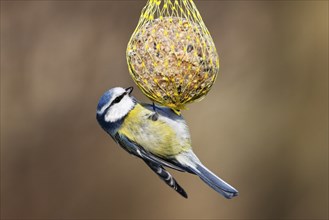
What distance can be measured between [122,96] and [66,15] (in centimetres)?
240

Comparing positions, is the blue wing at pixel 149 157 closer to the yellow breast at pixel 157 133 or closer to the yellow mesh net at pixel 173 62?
the yellow breast at pixel 157 133

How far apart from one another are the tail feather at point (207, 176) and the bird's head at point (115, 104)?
0.83 feet

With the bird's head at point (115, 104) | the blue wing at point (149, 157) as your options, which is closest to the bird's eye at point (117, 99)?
the bird's head at point (115, 104)

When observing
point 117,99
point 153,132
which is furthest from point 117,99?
point 153,132

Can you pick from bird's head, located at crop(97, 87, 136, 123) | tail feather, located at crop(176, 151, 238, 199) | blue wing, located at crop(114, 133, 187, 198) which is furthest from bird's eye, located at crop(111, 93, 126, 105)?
tail feather, located at crop(176, 151, 238, 199)

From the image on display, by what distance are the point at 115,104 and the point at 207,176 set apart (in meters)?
0.41

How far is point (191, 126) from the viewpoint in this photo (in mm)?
5137

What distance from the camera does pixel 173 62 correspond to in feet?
9.49

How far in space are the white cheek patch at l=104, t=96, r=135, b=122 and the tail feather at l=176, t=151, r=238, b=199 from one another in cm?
25

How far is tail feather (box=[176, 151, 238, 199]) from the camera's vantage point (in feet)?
9.35

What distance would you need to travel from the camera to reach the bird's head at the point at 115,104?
9.42 ft

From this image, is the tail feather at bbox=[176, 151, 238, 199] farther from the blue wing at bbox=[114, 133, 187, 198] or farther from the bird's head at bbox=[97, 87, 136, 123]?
the bird's head at bbox=[97, 87, 136, 123]

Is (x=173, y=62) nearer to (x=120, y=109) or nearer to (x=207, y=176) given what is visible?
(x=120, y=109)

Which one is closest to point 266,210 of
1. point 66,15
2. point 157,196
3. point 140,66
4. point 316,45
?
point 157,196
